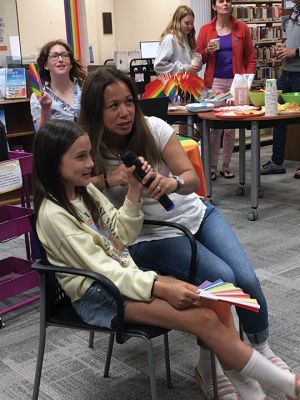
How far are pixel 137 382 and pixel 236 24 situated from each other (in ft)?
11.6

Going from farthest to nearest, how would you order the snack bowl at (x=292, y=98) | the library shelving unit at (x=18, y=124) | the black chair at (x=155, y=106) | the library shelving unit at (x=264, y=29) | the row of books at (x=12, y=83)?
the library shelving unit at (x=264, y=29) < the library shelving unit at (x=18, y=124) < the row of books at (x=12, y=83) < the snack bowl at (x=292, y=98) < the black chair at (x=155, y=106)

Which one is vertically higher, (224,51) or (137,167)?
(224,51)

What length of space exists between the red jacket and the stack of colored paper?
3477mm

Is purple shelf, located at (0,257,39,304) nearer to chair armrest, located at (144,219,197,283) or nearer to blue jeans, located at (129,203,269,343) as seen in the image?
blue jeans, located at (129,203,269,343)

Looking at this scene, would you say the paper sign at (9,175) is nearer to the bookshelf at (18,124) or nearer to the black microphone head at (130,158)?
the black microphone head at (130,158)

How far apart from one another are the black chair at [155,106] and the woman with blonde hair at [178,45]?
3.08 feet

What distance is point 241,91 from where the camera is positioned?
13.8 feet

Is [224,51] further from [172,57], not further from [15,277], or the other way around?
[15,277]

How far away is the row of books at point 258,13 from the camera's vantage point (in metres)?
6.93

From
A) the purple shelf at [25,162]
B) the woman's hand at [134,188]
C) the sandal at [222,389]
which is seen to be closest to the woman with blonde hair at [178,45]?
the purple shelf at [25,162]

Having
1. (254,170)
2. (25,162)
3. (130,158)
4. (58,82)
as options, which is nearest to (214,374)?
(130,158)

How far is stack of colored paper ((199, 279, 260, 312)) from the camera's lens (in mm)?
1502

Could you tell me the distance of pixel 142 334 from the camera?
1.50m

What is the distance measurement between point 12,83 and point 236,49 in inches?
75.2
